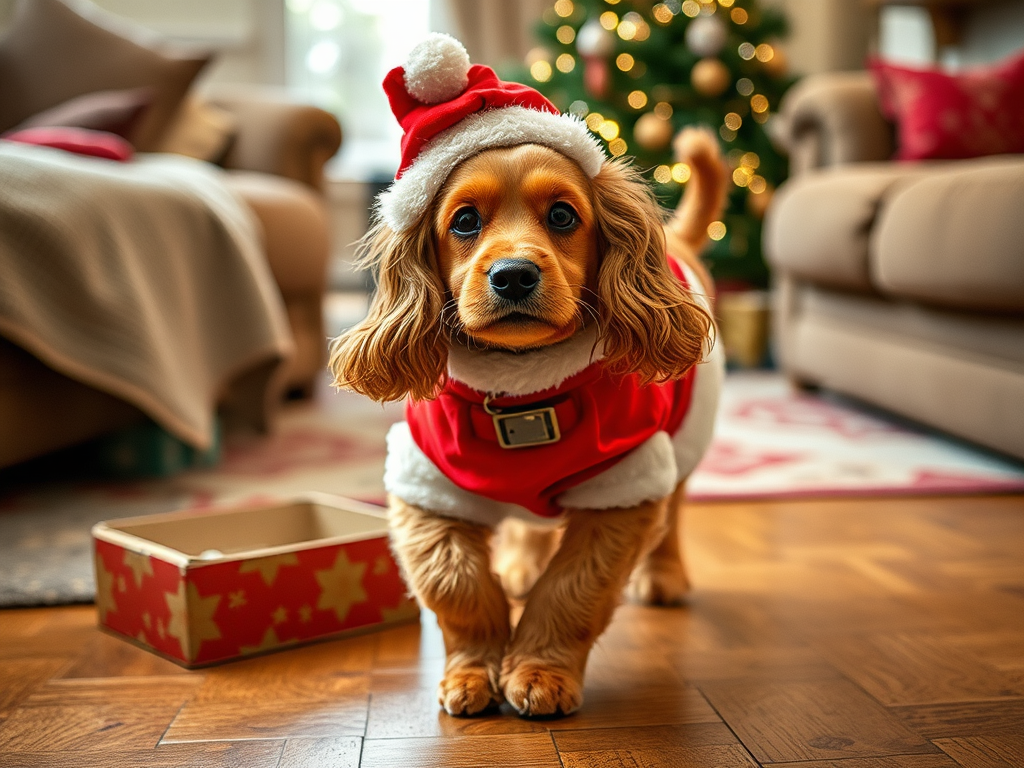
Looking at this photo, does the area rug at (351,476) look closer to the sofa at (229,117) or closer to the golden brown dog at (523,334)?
the sofa at (229,117)

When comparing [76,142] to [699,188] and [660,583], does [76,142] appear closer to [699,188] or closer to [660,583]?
[699,188]

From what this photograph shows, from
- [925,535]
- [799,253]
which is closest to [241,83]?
[799,253]

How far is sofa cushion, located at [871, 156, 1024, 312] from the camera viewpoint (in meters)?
2.04

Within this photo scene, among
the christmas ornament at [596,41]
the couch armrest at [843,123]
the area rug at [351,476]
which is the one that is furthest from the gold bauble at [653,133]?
the area rug at [351,476]

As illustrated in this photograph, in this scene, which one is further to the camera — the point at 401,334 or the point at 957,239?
the point at 957,239

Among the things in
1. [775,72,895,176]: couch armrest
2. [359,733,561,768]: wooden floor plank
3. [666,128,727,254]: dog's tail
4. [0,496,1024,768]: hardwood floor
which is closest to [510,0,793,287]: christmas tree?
[775,72,895,176]: couch armrest

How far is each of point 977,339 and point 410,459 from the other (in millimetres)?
1611

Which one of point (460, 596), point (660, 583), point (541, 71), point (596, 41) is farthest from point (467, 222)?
point (541, 71)

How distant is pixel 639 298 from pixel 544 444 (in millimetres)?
190

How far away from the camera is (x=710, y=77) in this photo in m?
4.11

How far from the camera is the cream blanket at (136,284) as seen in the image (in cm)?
188

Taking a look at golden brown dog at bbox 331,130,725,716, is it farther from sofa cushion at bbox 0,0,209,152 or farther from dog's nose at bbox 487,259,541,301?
sofa cushion at bbox 0,0,209,152

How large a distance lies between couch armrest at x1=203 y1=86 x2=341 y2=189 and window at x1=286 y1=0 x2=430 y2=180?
104 inches

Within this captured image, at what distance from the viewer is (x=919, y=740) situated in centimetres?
102
